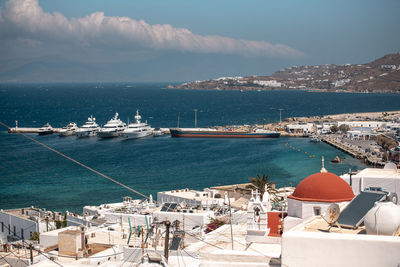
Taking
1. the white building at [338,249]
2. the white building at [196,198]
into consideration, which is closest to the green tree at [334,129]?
the white building at [196,198]

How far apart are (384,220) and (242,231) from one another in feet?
30.5

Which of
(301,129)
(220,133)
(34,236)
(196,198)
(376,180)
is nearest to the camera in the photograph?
(376,180)

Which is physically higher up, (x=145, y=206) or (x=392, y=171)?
(x=392, y=171)

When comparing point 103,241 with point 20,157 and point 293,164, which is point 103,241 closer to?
point 293,164

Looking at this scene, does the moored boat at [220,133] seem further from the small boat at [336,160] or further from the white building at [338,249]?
the white building at [338,249]

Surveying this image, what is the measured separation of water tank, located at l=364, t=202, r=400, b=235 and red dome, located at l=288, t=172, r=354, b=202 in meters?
4.83

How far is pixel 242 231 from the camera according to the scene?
1886cm

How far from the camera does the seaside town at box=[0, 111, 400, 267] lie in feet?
32.8

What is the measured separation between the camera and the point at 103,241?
1952cm

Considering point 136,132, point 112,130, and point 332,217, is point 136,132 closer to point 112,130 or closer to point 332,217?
point 112,130

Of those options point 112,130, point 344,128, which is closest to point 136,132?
point 112,130

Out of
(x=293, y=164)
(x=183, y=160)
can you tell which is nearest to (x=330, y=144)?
(x=293, y=164)

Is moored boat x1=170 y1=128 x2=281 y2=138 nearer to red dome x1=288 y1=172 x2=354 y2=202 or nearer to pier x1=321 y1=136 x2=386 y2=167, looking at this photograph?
pier x1=321 y1=136 x2=386 y2=167

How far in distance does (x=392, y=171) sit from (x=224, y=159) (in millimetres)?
44054
